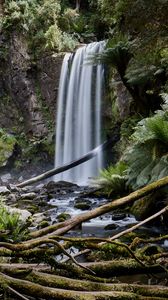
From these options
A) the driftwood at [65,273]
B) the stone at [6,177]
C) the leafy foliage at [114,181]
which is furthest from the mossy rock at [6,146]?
the driftwood at [65,273]

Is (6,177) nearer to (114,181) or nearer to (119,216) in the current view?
(114,181)

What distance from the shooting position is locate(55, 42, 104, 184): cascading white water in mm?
15484

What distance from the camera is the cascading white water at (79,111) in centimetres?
1548

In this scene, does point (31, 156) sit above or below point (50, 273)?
above

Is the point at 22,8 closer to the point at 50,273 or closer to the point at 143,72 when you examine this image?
the point at 143,72

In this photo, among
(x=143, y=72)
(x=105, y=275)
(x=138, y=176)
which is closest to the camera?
(x=105, y=275)

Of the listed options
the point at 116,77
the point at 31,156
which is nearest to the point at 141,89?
the point at 116,77

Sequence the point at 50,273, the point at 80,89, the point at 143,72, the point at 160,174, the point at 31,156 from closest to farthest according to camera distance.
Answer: the point at 50,273 → the point at 160,174 → the point at 143,72 → the point at 80,89 → the point at 31,156

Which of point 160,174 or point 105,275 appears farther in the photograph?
point 160,174

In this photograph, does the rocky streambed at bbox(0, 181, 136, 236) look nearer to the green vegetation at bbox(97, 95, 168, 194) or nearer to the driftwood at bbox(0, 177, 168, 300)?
the green vegetation at bbox(97, 95, 168, 194)

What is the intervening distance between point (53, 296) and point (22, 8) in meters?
17.7

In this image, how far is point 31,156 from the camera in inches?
691

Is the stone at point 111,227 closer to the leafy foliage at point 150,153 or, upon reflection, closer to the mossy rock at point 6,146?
the leafy foliage at point 150,153

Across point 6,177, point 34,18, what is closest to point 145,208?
point 6,177
